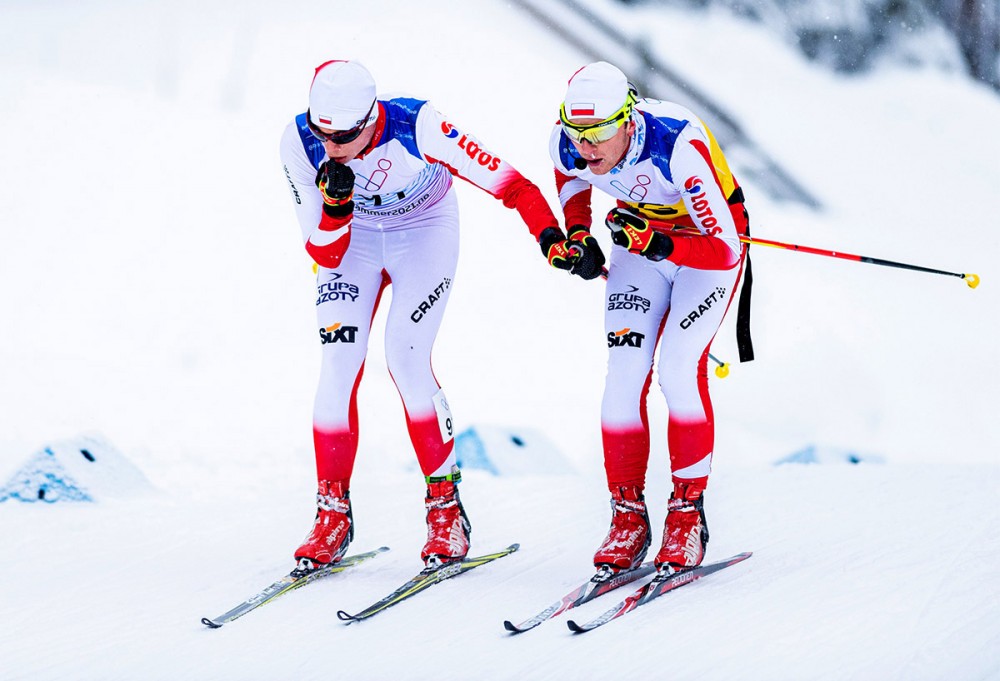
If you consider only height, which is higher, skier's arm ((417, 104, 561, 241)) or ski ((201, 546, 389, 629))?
skier's arm ((417, 104, 561, 241))

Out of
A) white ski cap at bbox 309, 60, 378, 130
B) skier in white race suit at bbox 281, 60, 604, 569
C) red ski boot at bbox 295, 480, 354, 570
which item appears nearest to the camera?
white ski cap at bbox 309, 60, 378, 130

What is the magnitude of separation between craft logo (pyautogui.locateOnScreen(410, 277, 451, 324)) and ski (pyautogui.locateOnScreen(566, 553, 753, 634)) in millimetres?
1148

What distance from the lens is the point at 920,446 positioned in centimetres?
736

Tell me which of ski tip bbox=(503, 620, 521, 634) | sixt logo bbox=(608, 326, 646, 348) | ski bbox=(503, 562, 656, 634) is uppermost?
sixt logo bbox=(608, 326, 646, 348)

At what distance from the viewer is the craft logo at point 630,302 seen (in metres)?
3.69

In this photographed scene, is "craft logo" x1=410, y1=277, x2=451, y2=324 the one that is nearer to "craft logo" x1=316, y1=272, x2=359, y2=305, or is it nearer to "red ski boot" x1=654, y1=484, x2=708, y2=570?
"craft logo" x1=316, y1=272, x2=359, y2=305

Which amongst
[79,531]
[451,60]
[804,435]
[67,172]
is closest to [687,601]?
[79,531]

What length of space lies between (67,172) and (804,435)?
5762mm

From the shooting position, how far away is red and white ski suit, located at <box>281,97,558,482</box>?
3.72m

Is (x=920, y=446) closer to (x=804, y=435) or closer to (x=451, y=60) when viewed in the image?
(x=804, y=435)

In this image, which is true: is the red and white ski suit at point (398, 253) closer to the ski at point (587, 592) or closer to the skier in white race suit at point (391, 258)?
the skier in white race suit at point (391, 258)

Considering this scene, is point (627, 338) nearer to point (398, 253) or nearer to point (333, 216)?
point (398, 253)

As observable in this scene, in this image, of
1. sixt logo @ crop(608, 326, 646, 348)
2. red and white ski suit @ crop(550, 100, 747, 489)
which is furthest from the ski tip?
sixt logo @ crop(608, 326, 646, 348)

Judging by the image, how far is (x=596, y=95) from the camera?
335cm
